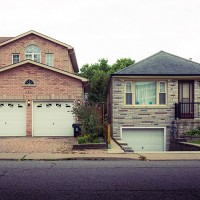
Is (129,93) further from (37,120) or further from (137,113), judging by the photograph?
(37,120)

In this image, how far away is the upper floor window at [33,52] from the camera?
86.2 ft

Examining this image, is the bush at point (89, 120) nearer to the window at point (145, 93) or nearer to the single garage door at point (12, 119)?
the window at point (145, 93)

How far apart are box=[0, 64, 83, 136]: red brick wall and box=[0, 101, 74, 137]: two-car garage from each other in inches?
14.8

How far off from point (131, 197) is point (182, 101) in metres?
15.6

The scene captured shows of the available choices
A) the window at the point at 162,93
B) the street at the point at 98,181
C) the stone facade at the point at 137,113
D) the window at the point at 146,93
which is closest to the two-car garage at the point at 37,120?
the stone facade at the point at 137,113

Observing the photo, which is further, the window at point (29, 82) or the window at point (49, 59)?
the window at point (49, 59)

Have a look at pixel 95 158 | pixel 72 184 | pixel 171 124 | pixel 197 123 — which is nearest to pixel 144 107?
pixel 171 124

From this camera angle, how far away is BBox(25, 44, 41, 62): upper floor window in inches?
1034

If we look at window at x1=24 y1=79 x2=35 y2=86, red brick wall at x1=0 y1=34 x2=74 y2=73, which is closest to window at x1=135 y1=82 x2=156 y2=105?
window at x1=24 y1=79 x2=35 y2=86

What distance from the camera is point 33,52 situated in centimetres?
2642

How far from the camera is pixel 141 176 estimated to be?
752 centimetres

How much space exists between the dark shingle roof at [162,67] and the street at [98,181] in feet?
36.0

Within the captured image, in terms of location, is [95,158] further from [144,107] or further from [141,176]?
[144,107]

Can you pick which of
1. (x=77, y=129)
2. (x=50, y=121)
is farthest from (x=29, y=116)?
(x=77, y=129)
